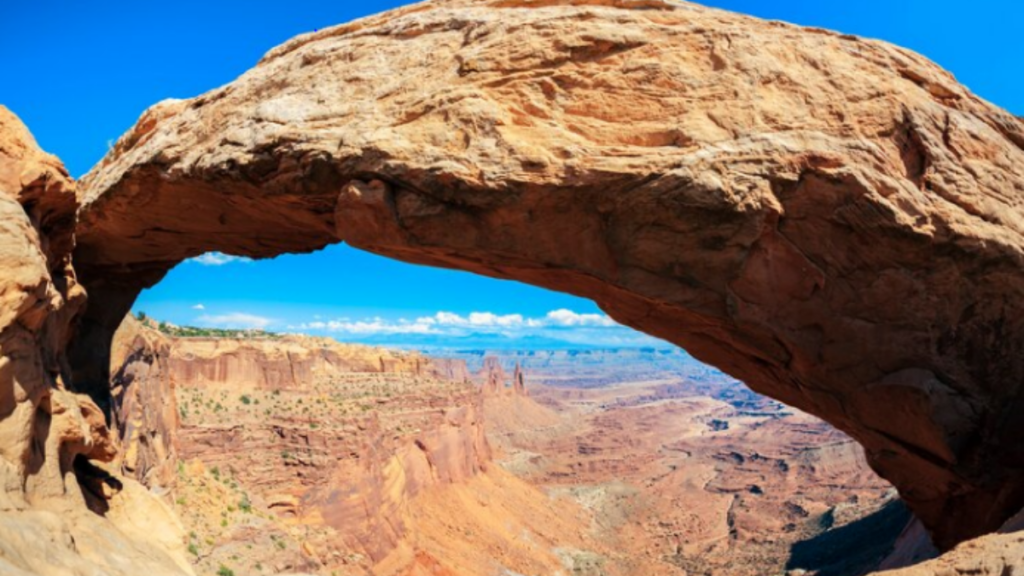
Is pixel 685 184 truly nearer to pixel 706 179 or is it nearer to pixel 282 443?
pixel 706 179

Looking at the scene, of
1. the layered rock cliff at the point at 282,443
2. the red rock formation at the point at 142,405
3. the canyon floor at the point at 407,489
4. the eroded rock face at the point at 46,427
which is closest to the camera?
the eroded rock face at the point at 46,427

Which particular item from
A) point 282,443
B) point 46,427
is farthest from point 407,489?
point 46,427

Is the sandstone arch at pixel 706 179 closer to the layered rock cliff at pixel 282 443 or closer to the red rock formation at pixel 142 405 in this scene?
the red rock formation at pixel 142 405

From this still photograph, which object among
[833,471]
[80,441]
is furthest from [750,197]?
[833,471]

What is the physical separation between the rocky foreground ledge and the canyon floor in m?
9.59

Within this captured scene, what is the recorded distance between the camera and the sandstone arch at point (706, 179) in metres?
10.5

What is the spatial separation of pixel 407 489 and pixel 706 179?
37449 mm

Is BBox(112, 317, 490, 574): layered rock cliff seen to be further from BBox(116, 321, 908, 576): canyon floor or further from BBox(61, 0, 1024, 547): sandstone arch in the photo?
BBox(61, 0, 1024, 547): sandstone arch

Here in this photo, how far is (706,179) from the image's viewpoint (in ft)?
33.1

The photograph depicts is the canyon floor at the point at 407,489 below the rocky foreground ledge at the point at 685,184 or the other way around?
below

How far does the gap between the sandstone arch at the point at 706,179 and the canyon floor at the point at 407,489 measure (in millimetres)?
10724

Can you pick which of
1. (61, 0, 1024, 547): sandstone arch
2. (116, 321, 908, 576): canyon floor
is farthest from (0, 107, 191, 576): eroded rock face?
(116, 321, 908, 576): canyon floor

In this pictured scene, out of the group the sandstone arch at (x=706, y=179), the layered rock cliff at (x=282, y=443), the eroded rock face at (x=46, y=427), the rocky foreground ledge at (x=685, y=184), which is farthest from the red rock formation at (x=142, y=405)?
the sandstone arch at (x=706, y=179)

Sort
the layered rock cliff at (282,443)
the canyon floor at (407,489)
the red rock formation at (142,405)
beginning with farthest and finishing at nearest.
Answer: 1. the canyon floor at (407,489)
2. the layered rock cliff at (282,443)
3. the red rock formation at (142,405)
